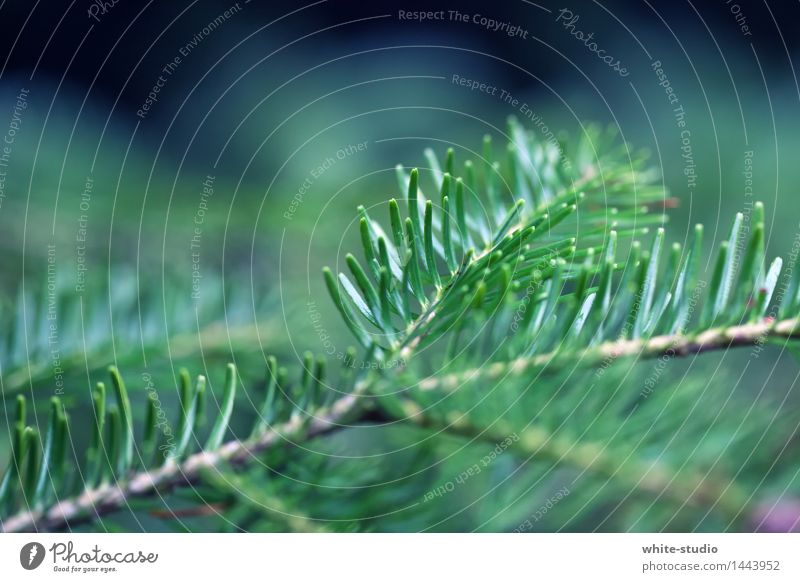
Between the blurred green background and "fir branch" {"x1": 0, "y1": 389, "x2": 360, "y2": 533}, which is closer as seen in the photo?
"fir branch" {"x1": 0, "y1": 389, "x2": 360, "y2": 533}

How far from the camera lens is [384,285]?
0.19 metres

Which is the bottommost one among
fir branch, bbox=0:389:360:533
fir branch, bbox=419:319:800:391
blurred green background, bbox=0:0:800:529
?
fir branch, bbox=0:389:360:533

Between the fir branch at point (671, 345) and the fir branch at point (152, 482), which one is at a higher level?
the fir branch at point (671, 345)

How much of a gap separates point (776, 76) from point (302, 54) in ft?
1.35

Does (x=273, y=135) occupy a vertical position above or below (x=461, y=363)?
above

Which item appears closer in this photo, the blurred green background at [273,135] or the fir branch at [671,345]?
the fir branch at [671,345]

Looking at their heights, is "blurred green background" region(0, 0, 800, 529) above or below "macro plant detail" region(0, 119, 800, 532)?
above

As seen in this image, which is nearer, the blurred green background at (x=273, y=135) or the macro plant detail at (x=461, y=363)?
the macro plant detail at (x=461, y=363)

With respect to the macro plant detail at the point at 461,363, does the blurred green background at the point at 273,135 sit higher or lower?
higher

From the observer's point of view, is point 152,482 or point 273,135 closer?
point 152,482

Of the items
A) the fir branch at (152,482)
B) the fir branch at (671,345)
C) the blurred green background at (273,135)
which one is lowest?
the fir branch at (152,482)

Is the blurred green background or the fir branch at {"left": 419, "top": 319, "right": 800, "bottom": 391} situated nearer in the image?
the fir branch at {"left": 419, "top": 319, "right": 800, "bottom": 391}

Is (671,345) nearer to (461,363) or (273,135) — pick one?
(461,363)

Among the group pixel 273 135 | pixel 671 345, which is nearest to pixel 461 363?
pixel 671 345
